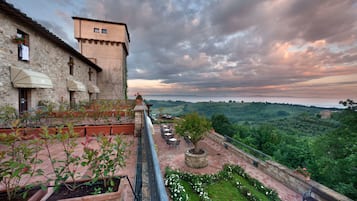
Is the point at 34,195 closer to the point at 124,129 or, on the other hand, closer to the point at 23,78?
the point at 124,129

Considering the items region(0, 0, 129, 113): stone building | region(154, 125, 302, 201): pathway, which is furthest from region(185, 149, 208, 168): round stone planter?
region(0, 0, 129, 113): stone building

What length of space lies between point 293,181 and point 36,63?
13670mm

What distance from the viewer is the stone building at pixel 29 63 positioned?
17.8ft

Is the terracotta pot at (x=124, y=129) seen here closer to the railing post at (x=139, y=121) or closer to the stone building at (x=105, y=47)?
the railing post at (x=139, y=121)

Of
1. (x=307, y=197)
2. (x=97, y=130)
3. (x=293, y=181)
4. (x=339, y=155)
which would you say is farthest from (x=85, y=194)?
(x=339, y=155)

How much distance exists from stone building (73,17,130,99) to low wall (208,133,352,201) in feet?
53.4

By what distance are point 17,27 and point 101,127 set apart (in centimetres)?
601

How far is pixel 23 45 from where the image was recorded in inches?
243

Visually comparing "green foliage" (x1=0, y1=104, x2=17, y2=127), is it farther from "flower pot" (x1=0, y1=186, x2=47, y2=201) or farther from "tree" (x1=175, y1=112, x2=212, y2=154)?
"tree" (x1=175, y1=112, x2=212, y2=154)

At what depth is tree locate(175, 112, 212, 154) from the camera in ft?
23.5

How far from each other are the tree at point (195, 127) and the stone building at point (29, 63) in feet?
24.1

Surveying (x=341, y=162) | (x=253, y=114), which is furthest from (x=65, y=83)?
(x=253, y=114)

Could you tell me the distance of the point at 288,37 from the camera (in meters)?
10.5

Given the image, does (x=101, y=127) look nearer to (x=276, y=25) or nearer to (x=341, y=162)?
(x=276, y=25)
